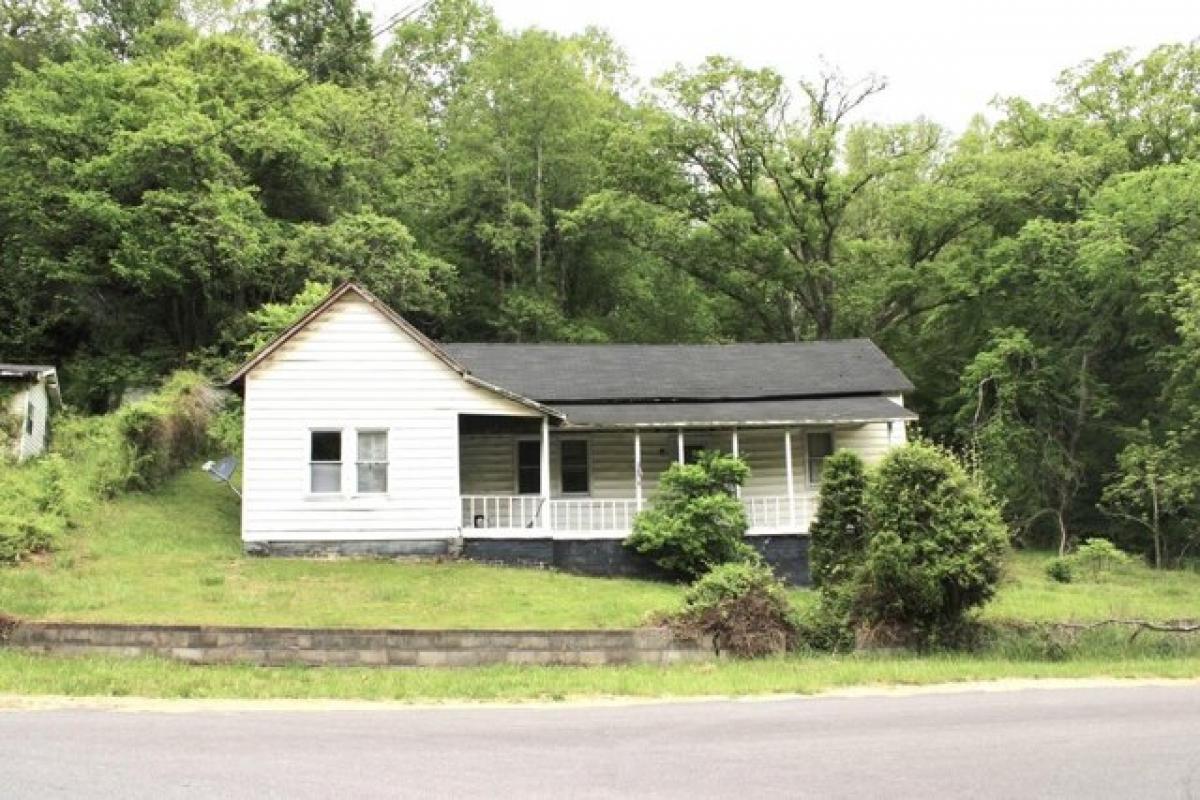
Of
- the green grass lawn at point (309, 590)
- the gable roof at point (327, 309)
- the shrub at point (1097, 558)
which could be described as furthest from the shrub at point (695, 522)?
the shrub at point (1097, 558)

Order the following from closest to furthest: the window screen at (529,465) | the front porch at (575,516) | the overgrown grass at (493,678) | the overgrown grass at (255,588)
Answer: the overgrown grass at (493,678), the overgrown grass at (255,588), the front porch at (575,516), the window screen at (529,465)

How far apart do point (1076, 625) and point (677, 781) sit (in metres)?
9.61

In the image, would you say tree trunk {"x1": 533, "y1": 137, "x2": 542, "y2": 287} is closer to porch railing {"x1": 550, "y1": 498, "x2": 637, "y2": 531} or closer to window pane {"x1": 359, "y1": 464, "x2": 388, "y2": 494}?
porch railing {"x1": 550, "y1": 498, "x2": 637, "y2": 531}

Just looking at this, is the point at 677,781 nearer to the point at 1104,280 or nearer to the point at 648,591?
the point at 648,591

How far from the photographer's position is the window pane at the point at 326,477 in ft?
69.7

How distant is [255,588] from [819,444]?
→ 14468 mm

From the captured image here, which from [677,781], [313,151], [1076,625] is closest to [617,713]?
[677,781]

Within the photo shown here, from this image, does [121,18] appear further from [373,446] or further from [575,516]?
[575,516]

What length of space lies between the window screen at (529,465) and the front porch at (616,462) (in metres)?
0.03

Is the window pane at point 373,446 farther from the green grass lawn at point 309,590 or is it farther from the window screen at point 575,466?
the window screen at point 575,466

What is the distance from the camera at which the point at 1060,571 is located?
76.2 feet

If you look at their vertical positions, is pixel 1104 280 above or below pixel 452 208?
below

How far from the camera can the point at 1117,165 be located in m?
36.2

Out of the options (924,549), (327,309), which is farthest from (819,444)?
(327,309)
